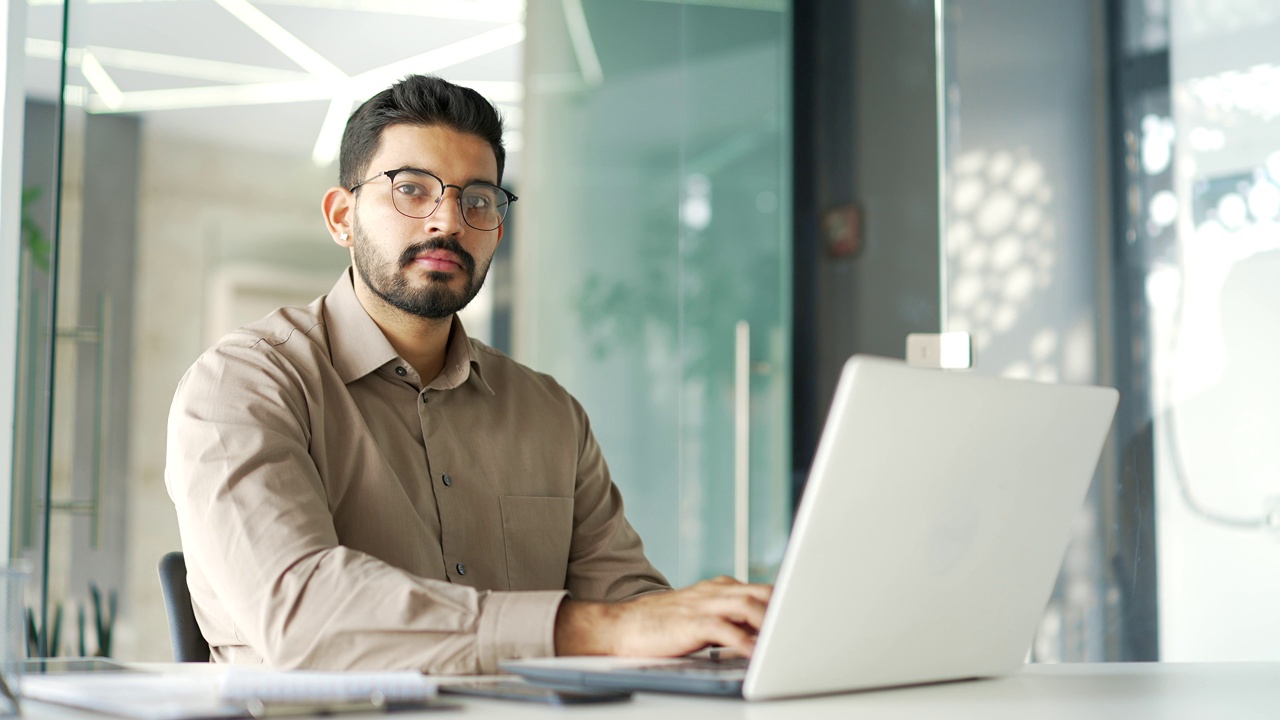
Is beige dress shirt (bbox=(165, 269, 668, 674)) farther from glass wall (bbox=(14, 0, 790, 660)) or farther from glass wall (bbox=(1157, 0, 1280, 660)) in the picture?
glass wall (bbox=(14, 0, 790, 660))

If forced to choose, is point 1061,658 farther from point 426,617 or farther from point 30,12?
point 30,12

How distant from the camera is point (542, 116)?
3.37 m

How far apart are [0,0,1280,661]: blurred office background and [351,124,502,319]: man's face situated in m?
1.12

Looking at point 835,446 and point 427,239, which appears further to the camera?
point 427,239

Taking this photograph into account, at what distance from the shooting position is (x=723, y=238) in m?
3.32

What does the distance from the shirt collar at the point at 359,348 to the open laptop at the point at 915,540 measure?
753 mm

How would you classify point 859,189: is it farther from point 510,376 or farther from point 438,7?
point 510,376

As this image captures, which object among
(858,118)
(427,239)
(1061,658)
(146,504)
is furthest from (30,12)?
(1061,658)

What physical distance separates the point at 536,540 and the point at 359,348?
382 mm

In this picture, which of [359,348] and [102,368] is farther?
[102,368]

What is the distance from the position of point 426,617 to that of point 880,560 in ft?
→ 1.41

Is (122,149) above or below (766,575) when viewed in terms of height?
above

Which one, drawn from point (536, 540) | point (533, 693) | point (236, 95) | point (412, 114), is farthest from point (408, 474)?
point (236, 95)

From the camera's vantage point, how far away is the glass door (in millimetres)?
3275
